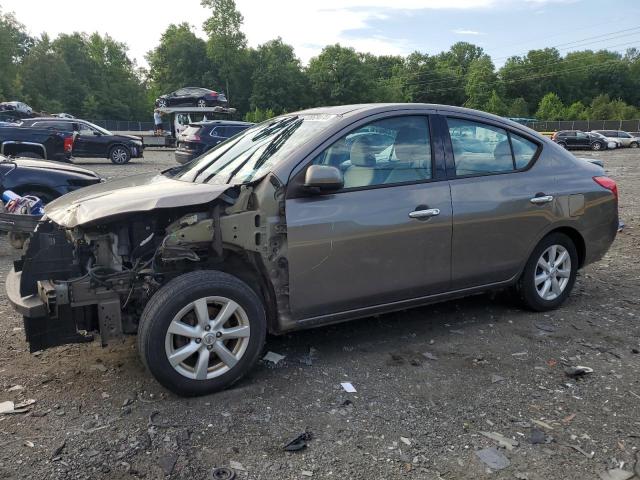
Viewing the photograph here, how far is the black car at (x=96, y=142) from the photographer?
20.3 metres

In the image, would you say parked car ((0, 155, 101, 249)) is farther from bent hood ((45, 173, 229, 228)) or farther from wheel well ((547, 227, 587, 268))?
wheel well ((547, 227, 587, 268))

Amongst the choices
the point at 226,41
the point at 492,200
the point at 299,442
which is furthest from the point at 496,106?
the point at 299,442

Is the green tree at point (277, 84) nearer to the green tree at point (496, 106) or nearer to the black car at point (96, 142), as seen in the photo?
the green tree at point (496, 106)

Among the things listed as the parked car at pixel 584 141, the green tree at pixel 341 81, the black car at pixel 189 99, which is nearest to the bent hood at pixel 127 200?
the black car at pixel 189 99

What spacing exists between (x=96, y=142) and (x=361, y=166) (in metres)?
19.4

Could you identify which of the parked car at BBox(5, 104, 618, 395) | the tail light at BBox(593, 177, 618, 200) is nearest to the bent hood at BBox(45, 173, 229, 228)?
the parked car at BBox(5, 104, 618, 395)

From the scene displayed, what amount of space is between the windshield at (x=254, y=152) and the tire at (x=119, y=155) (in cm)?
1807

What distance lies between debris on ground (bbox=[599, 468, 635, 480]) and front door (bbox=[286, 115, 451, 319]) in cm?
172

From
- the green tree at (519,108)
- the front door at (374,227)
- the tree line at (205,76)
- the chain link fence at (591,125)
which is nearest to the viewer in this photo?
the front door at (374,227)

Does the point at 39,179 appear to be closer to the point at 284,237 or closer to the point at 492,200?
the point at 284,237

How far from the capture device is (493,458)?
281 centimetres

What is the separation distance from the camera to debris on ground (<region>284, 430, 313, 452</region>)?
287 cm

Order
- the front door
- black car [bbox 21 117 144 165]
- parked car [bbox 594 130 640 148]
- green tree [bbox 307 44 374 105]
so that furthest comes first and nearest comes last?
green tree [bbox 307 44 374 105]
parked car [bbox 594 130 640 148]
black car [bbox 21 117 144 165]
the front door

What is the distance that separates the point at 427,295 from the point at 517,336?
2.91 ft
